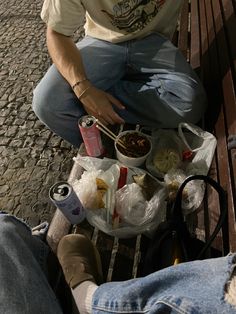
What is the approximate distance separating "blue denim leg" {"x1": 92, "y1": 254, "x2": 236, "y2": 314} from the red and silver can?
31.5 inches

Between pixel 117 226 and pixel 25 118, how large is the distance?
55.2 inches

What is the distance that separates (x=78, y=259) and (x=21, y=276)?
0.32 m

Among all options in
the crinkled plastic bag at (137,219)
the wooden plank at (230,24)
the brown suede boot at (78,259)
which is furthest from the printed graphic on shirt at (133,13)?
the brown suede boot at (78,259)

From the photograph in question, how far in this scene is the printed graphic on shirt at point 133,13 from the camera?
6.56ft

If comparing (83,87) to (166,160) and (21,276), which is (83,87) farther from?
(21,276)

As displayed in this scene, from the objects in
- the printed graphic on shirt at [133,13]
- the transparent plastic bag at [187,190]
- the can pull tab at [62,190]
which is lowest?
the transparent plastic bag at [187,190]

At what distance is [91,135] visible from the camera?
1.82m

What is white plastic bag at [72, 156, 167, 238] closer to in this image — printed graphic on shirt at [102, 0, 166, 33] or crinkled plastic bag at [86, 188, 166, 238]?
crinkled plastic bag at [86, 188, 166, 238]

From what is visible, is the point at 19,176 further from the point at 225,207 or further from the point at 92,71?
the point at 225,207

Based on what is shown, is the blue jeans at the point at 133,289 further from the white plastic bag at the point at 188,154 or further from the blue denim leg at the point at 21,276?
the white plastic bag at the point at 188,154

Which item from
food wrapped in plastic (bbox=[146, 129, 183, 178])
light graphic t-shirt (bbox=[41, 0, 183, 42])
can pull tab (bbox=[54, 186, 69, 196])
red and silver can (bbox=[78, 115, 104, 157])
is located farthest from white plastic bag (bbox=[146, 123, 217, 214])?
light graphic t-shirt (bbox=[41, 0, 183, 42])

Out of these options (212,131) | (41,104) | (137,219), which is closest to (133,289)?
(137,219)

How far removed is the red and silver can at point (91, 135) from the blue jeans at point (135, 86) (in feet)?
0.92

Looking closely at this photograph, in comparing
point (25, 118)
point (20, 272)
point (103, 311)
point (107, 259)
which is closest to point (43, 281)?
point (20, 272)
